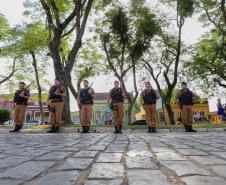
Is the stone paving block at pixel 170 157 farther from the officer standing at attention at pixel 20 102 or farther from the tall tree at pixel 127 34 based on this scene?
the tall tree at pixel 127 34

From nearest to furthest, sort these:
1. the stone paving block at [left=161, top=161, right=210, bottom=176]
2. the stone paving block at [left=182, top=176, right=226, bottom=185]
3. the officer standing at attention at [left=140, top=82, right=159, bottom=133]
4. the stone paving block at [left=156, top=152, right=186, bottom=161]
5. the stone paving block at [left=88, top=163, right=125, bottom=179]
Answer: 1. the stone paving block at [left=182, top=176, right=226, bottom=185]
2. the stone paving block at [left=88, top=163, right=125, bottom=179]
3. the stone paving block at [left=161, top=161, right=210, bottom=176]
4. the stone paving block at [left=156, top=152, right=186, bottom=161]
5. the officer standing at attention at [left=140, top=82, right=159, bottom=133]

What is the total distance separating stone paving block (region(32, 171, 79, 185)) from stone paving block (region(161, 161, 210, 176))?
863 millimetres

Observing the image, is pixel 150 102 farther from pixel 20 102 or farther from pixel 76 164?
pixel 76 164

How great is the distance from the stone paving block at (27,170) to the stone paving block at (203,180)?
1217 mm

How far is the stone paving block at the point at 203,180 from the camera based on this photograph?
2379mm

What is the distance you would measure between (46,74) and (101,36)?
1466 cm

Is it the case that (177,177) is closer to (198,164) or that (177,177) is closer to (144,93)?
(198,164)

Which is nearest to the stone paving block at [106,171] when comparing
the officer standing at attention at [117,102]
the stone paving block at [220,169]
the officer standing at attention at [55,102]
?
the stone paving block at [220,169]

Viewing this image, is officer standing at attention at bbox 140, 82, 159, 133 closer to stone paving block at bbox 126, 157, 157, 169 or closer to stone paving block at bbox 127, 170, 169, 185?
stone paving block at bbox 126, 157, 157, 169

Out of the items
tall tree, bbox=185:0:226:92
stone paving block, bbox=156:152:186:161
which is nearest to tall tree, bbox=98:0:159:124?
tall tree, bbox=185:0:226:92

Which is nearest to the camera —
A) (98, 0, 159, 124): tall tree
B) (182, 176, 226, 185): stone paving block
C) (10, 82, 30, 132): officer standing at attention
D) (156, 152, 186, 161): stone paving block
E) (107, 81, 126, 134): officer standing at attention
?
(182, 176, 226, 185): stone paving block

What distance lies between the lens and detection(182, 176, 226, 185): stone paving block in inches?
93.7

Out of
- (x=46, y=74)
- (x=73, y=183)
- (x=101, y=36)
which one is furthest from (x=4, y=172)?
(x=46, y=74)

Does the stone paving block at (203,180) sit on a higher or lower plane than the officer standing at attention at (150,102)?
lower
